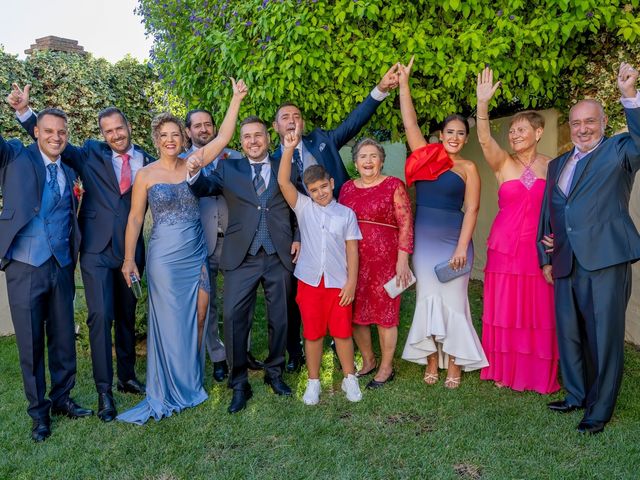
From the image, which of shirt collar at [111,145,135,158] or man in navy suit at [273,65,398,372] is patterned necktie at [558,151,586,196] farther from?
shirt collar at [111,145,135,158]

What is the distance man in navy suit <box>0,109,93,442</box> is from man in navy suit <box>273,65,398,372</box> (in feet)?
5.63

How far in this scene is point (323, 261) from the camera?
14.6 feet

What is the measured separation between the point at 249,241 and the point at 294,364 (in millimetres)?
1513

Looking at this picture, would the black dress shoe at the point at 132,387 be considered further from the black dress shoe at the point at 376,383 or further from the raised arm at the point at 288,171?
the raised arm at the point at 288,171

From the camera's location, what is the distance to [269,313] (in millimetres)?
4680

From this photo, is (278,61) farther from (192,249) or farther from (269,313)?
(269,313)

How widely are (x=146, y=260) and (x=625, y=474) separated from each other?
369 cm

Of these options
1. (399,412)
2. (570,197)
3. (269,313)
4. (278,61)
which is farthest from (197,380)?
(570,197)

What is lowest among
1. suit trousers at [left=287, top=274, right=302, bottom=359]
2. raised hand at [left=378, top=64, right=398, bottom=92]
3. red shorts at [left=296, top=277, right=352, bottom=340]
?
suit trousers at [left=287, top=274, right=302, bottom=359]

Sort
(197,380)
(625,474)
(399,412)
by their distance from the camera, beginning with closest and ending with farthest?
(625,474)
(399,412)
(197,380)

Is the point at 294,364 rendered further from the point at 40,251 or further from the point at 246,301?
the point at 40,251

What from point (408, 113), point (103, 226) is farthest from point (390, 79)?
point (103, 226)

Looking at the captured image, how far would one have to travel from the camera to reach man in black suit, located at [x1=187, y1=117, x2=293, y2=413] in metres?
4.48

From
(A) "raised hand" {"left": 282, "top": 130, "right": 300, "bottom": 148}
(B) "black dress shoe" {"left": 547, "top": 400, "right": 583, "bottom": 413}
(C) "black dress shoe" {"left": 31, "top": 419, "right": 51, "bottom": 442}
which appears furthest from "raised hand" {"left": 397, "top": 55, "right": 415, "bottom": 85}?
(C) "black dress shoe" {"left": 31, "top": 419, "right": 51, "bottom": 442}
